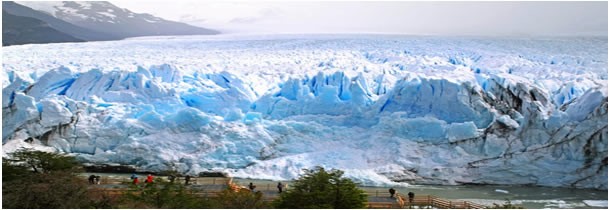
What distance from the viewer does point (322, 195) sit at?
7.89 meters

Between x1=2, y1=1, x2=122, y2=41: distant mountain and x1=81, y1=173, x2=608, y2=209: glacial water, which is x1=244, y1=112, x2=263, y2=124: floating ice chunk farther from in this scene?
x1=2, y1=1, x2=122, y2=41: distant mountain

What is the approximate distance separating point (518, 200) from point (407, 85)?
3446mm

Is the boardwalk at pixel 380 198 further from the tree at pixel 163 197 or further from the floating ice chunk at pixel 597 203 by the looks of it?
the floating ice chunk at pixel 597 203

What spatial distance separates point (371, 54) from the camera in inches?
650

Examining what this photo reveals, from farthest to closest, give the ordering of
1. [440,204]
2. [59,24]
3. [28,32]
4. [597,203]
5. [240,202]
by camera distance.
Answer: [59,24] → [28,32] → [597,203] → [440,204] → [240,202]

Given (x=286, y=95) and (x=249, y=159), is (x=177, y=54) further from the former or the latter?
(x=249, y=159)

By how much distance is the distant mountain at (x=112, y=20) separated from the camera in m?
21.1

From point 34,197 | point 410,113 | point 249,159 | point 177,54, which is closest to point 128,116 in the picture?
point 249,159

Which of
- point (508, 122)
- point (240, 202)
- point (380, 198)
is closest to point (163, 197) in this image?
point (240, 202)

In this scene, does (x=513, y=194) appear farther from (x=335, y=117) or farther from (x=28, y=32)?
(x=28, y=32)

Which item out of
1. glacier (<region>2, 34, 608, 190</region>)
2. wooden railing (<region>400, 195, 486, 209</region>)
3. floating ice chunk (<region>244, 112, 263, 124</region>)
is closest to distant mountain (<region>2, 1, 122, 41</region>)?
glacier (<region>2, 34, 608, 190</region>)

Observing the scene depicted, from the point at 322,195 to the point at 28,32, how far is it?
1544 centimetres

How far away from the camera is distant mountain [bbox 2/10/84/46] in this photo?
20656mm

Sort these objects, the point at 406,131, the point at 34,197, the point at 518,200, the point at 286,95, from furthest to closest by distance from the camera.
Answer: the point at 286,95
the point at 406,131
the point at 518,200
the point at 34,197
